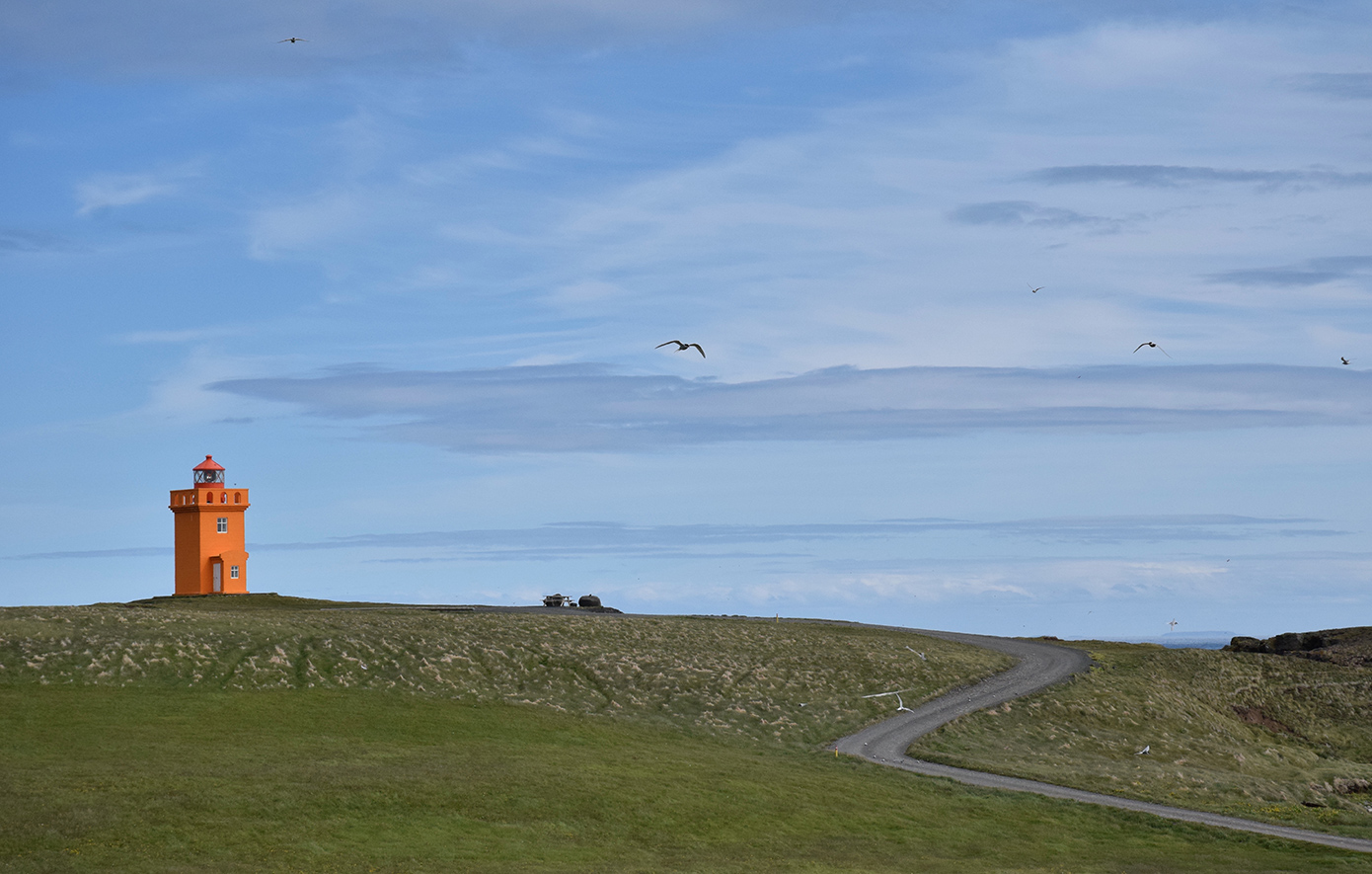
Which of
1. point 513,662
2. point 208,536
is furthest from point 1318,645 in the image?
point 208,536

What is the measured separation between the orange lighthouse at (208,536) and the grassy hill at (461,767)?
110ft

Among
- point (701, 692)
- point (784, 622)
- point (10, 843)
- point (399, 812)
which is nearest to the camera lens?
point (10, 843)

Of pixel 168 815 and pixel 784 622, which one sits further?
pixel 784 622

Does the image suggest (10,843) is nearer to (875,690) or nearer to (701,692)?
(701,692)

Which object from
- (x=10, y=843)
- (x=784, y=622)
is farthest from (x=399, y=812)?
(x=784, y=622)

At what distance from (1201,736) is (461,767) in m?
47.7

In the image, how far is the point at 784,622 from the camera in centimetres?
9369

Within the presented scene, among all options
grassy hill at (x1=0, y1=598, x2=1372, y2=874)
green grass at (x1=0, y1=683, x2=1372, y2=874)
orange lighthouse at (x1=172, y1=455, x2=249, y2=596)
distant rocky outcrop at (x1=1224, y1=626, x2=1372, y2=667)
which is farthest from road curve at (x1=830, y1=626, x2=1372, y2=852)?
orange lighthouse at (x1=172, y1=455, x2=249, y2=596)

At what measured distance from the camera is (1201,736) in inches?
2778

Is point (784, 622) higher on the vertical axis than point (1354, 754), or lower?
higher

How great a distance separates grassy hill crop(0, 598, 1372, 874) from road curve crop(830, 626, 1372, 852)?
5.94 ft

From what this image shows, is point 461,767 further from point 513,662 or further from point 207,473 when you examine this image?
point 207,473

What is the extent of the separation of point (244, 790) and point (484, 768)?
9.41m

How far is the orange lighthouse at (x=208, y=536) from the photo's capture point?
101 metres
